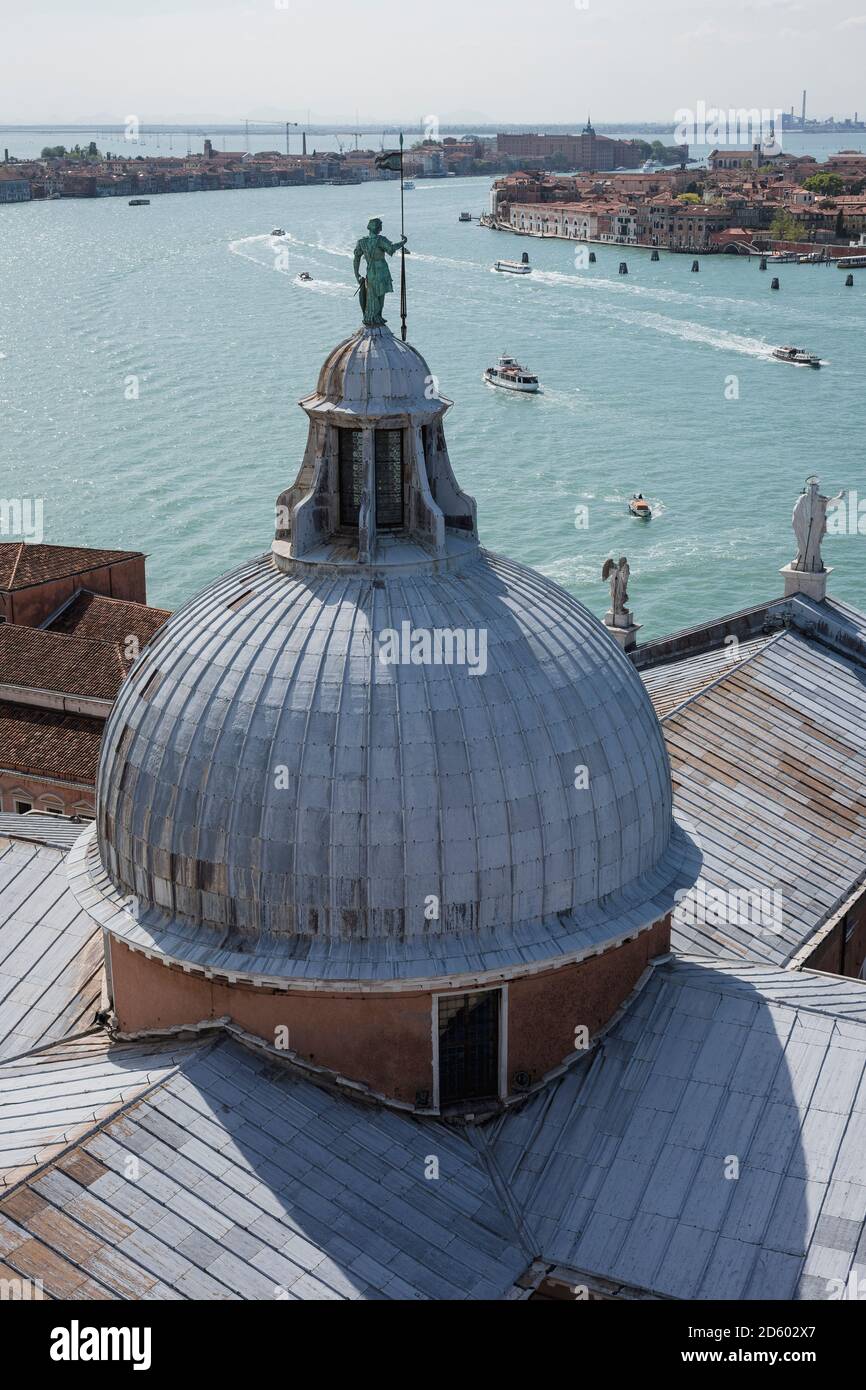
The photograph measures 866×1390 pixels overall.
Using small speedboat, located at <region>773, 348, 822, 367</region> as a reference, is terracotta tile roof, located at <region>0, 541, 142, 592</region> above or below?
above

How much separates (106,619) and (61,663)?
3070 mm

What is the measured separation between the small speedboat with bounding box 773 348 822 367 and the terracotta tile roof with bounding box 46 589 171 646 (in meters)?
68.5

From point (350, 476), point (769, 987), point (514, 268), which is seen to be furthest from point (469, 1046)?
point (514, 268)

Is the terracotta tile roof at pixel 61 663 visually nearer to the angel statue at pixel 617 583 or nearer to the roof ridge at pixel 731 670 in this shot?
the angel statue at pixel 617 583

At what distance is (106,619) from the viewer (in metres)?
42.2

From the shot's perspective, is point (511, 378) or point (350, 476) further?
point (511, 378)

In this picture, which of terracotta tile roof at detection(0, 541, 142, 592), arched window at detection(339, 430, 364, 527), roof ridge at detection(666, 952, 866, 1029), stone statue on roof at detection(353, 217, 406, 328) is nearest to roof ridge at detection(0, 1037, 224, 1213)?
roof ridge at detection(666, 952, 866, 1029)

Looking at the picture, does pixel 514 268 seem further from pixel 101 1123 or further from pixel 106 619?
pixel 101 1123

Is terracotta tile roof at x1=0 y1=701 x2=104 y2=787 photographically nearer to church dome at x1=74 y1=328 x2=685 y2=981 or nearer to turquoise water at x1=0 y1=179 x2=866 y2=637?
church dome at x1=74 y1=328 x2=685 y2=981

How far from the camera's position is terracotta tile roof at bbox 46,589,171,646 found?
134ft

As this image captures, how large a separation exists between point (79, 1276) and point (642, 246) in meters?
171

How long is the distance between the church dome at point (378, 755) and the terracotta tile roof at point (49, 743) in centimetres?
1811

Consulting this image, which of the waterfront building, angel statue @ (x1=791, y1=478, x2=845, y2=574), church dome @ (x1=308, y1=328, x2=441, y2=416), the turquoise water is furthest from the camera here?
the turquoise water

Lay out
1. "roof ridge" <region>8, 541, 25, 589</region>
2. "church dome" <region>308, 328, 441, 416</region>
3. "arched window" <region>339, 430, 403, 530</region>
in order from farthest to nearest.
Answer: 1. "roof ridge" <region>8, 541, 25, 589</region>
2. "arched window" <region>339, 430, 403, 530</region>
3. "church dome" <region>308, 328, 441, 416</region>
